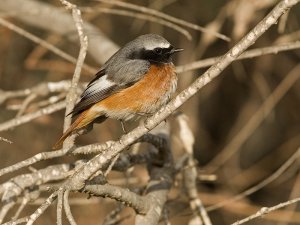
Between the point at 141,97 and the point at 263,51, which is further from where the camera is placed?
the point at 263,51

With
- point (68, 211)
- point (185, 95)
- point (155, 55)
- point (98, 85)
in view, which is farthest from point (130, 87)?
point (68, 211)

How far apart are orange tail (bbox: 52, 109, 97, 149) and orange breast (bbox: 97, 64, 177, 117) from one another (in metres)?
0.11

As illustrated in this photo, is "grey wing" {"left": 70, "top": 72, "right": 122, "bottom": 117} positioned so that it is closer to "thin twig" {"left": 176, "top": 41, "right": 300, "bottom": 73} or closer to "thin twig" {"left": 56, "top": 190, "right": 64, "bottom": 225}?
"thin twig" {"left": 176, "top": 41, "right": 300, "bottom": 73}

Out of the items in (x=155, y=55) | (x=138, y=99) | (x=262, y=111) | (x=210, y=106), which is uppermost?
(x=210, y=106)

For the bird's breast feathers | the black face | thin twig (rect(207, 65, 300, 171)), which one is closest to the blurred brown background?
thin twig (rect(207, 65, 300, 171))

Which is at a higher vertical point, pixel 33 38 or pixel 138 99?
pixel 33 38

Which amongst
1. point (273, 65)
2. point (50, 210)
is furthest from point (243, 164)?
point (50, 210)

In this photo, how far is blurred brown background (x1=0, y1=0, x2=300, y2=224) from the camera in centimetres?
598

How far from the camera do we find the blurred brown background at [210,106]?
235 inches

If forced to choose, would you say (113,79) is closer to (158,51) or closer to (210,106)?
(158,51)

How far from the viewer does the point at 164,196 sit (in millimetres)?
3627

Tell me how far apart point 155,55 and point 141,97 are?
14.9 inches

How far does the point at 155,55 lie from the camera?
399cm

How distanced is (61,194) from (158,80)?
146 centimetres
